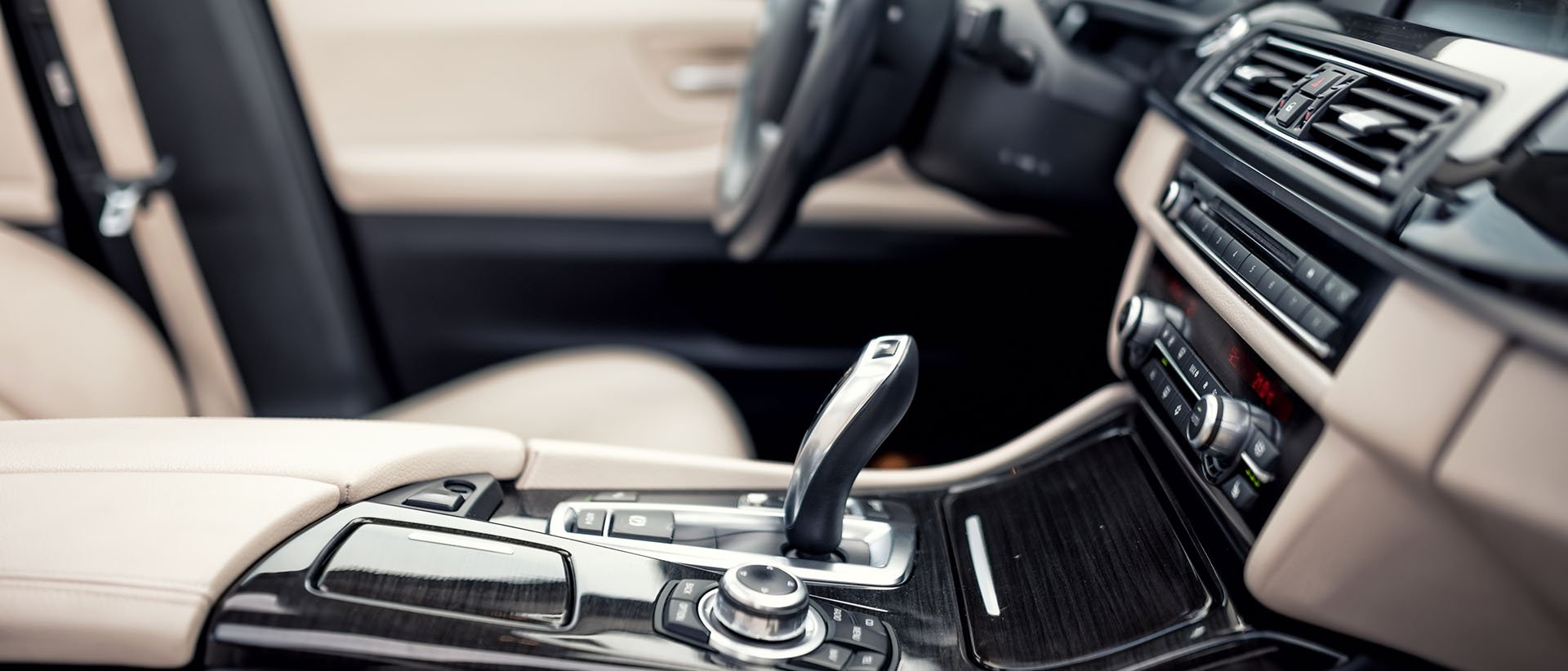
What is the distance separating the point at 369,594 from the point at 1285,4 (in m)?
0.80

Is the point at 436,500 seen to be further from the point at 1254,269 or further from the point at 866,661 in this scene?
the point at 1254,269

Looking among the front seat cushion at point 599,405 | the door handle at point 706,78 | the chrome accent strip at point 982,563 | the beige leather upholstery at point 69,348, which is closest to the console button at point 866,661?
the chrome accent strip at point 982,563

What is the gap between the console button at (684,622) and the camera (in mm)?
618

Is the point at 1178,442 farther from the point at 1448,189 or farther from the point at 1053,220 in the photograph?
the point at 1053,220

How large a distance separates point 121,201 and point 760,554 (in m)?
1.11

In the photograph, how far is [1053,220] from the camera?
128cm

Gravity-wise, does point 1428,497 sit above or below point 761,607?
above

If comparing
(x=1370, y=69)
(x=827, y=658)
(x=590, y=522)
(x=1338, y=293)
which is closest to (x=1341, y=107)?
(x=1370, y=69)

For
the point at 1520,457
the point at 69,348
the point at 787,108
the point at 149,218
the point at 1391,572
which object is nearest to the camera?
the point at 1520,457

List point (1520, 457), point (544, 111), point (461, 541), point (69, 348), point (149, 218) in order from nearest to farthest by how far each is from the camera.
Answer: point (1520, 457) → point (461, 541) → point (69, 348) → point (149, 218) → point (544, 111)

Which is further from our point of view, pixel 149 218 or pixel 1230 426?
pixel 149 218

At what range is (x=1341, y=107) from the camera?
0.65 meters

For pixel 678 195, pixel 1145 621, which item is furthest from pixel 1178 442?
pixel 678 195

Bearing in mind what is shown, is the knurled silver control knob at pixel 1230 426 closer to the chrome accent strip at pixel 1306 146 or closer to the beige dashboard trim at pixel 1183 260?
the beige dashboard trim at pixel 1183 260
